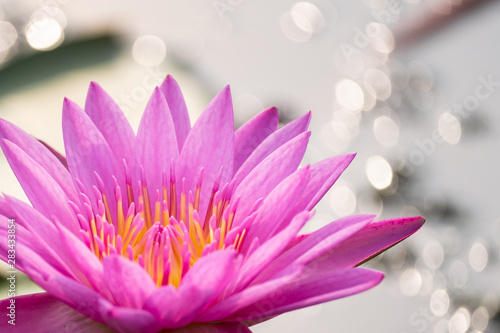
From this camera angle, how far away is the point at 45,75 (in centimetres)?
200

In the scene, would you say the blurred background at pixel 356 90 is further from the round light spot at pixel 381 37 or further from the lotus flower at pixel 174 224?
the lotus flower at pixel 174 224

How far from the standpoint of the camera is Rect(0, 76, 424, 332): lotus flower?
779 millimetres

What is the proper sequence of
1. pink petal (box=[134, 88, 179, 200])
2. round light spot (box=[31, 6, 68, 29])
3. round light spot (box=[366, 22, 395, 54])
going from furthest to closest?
round light spot (box=[366, 22, 395, 54])
round light spot (box=[31, 6, 68, 29])
pink petal (box=[134, 88, 179, 200])

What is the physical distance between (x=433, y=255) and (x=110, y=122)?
1.47 m

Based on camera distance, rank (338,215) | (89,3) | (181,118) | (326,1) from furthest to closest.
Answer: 1. (326,1)
2. (89,3)
3. (338,215)
4. (181,118)

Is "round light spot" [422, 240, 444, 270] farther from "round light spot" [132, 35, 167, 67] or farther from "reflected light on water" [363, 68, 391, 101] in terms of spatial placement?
"round light spot" [132, 35, 167, 67]

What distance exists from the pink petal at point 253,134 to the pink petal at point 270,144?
75mm

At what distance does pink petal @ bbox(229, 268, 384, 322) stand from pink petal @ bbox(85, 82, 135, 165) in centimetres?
43

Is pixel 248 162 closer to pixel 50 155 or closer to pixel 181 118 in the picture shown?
pixel 181 118

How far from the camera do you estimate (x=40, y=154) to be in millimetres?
997

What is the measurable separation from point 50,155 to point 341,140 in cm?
155

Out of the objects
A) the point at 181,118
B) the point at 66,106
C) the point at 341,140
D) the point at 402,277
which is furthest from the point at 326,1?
the point at 66,106

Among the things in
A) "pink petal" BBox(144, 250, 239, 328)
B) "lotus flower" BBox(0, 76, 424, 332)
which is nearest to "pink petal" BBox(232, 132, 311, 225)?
"lotus flower" BBox(0, 76, 424, 332)

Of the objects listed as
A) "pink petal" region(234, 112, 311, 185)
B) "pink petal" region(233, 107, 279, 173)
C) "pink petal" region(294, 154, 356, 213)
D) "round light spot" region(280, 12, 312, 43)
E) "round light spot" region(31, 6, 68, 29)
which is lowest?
"pink petal" region(294, 154, 356, 213)
